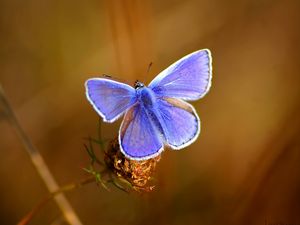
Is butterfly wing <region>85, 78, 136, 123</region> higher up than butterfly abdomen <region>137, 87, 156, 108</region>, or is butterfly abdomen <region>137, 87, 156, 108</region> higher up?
butterfly wing <region>85, 78, 136, 123</region>

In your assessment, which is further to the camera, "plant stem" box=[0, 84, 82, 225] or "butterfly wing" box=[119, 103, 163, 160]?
"plant stem" box=[0, 84, 82, 225]

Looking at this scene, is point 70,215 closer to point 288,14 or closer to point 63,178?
point 63,178

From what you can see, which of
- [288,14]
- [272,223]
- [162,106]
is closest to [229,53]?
[288,14]

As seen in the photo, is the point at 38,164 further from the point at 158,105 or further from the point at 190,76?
the point at 190,76

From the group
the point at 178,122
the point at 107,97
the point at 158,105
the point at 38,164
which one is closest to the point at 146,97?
the point at 158,105

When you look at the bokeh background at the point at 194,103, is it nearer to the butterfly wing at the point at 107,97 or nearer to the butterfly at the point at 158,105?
the butterfly at the point at 158,105

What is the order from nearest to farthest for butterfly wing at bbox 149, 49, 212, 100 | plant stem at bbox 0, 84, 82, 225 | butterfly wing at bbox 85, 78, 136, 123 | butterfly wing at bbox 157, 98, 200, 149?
butterfly wing at bbox 85, 78, 136, 123 → butterfly wing at bbox 157, 98, 200, 149 → butterfly wing at bbox 149, 49, 212, 100 → plant stem at bbox 0, 84, 82, 225

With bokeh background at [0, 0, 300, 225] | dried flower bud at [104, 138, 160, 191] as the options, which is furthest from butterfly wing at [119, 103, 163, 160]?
bokeh background at [0, 0, 300, 225]

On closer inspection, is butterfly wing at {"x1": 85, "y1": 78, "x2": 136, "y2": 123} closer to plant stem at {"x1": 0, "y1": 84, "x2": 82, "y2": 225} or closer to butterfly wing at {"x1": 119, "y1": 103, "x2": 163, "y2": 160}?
butterfly wing at {"x1": 119, "y1": 103, "x2": 163, "y2": 160}
